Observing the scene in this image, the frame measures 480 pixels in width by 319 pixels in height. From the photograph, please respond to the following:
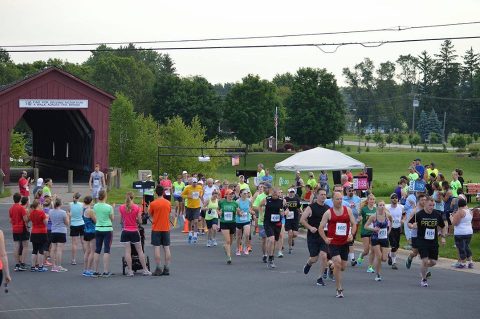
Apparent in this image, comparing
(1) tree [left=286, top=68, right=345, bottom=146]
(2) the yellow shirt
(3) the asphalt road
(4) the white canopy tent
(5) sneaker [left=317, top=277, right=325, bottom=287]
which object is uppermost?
(1) tree [left=286, top=68, right=345, bottom=146]

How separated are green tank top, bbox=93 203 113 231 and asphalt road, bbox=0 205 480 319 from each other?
3.48ft

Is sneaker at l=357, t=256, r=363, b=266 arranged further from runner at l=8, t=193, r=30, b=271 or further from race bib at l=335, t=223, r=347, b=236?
runner at l=8, t=193, r=30, b=271

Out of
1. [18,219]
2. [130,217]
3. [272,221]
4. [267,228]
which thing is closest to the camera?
[130,217]

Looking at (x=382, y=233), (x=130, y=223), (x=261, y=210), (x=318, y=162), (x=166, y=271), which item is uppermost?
(x=318, y=162)

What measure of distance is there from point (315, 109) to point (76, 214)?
84622mm

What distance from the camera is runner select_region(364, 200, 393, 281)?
1811cm

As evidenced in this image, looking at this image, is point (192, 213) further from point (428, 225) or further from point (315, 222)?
point (428, 225)

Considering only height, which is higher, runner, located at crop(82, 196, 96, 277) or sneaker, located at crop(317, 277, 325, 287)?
runner, located at crop(82, 196, 96, 277)

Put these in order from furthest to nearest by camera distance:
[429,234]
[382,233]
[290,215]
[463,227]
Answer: [290,215], [463,227], [382,233], [429,234]

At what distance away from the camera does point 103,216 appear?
58.2 feet

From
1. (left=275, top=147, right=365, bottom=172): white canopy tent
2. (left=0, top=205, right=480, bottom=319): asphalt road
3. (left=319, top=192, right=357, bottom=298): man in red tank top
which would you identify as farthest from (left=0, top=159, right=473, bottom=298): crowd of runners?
(left=275, top=147, right=365, bottom=172): white canopy tent

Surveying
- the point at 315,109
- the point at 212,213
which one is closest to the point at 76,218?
the point at 212,213

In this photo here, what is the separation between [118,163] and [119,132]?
155 inches

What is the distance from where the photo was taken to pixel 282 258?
21.7 m
